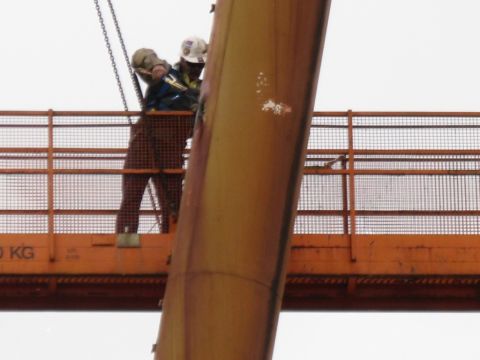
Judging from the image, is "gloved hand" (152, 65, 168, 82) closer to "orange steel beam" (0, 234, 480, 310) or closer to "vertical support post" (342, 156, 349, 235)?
"orange steel beam" (0, 234, 480, 310)

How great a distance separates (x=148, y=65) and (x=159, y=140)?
837mm

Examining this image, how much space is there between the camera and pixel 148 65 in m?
15.9

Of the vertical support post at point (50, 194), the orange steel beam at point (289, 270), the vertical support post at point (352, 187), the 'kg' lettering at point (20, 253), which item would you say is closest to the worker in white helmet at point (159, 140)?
the orange steel beam at point (289, 270)

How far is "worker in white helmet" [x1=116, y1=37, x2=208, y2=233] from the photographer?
15.6 meters

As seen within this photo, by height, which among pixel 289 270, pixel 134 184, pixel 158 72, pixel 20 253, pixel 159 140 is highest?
pixel 158 72

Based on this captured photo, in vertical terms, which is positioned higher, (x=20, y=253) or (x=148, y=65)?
(x=148, y=65)

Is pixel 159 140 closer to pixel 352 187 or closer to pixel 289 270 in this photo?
pixel 289 270

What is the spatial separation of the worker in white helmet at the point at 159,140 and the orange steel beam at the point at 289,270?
353mm

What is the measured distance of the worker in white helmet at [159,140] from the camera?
15641mm

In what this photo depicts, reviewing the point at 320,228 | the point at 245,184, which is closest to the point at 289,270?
the point at 320,228

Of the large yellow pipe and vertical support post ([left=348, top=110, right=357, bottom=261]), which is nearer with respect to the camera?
the large yellow pipe

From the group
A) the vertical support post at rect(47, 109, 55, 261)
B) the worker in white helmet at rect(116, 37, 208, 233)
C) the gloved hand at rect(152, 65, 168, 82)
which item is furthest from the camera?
the gloved hand at rect(152, 65, 168, 82)

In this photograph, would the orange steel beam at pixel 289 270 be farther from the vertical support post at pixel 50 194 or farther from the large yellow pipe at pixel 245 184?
the large yellow pipe at pixel 245 184

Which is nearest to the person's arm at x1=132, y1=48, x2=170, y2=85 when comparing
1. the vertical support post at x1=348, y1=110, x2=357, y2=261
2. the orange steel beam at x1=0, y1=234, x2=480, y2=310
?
the orange steel beam at x1=0, y1=234, x2=480, y2=310
